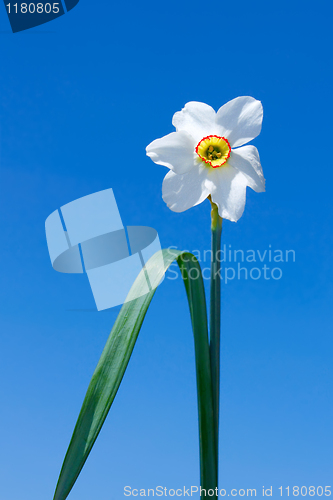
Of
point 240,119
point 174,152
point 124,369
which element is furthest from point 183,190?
point 124,369

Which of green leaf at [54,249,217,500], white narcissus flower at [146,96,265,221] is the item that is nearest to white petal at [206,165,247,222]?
white narcissus flower at [146,96,265,221]

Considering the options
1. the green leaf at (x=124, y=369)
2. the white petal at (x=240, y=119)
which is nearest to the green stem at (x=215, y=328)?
the green leaf at (x=124, y=369)

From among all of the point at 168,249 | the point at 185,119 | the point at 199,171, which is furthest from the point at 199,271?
the point at 185,119

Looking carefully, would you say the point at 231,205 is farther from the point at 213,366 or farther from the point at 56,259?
the point at 56,259

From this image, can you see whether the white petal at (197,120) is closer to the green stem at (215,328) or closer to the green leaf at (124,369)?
the green stem at (215,328)

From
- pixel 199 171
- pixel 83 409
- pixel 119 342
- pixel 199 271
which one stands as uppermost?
pixel 199 171

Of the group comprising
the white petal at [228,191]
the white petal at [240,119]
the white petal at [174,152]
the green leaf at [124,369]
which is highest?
the white petal at [240,119]
